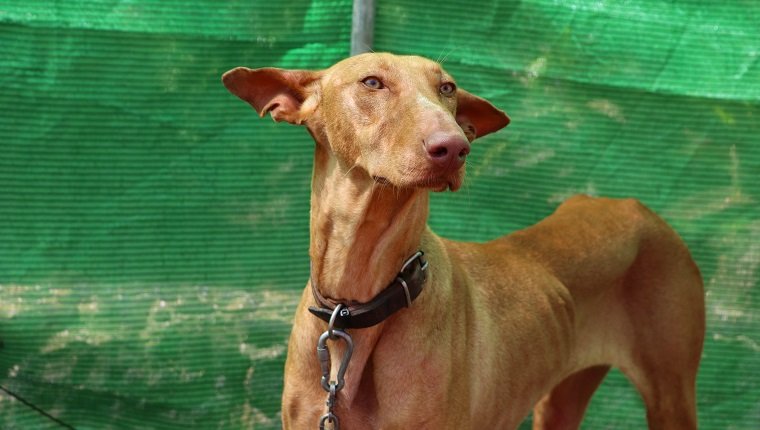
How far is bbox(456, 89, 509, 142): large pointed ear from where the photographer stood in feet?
13.2

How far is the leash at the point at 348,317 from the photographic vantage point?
3609mm

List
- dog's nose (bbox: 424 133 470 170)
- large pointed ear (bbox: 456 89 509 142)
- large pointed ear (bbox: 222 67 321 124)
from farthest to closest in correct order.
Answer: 1. large pointed ear (bbox: 456 89 509 142)
2. large pointed ear (bbox: 222 67 321 124)
3. dog's nose (bbox: 424 133 470 170)

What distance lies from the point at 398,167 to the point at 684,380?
90.1 inches

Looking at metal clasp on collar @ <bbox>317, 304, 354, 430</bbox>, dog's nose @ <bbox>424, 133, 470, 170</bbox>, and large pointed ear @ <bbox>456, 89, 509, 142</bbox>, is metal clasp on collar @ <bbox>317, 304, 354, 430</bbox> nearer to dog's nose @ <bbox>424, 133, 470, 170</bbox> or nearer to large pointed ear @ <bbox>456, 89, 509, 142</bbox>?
dog's nose @ <bbox>424, 133, 470, 170</bbox>

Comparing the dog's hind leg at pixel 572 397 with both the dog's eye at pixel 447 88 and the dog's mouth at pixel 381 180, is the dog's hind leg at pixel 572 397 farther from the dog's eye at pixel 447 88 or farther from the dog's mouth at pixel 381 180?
the dog's mouth at pixel 381 180

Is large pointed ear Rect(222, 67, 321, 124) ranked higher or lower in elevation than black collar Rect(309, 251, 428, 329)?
higher

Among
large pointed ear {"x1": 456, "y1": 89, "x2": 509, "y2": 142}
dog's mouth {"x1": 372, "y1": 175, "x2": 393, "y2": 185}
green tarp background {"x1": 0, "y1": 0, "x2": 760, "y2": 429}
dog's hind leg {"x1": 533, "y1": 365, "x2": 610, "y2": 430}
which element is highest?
dog's mouth {"x1": 372, "y1": 175, "x2": 393, "y2": 185}

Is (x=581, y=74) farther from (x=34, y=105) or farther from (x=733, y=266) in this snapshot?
(x=34, y=105)

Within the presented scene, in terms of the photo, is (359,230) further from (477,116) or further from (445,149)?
(477,116)

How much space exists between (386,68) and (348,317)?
2.80 feet

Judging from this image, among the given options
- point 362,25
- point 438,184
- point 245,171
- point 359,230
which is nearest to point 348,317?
point 359,230

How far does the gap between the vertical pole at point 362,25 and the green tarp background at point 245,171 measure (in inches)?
3.3

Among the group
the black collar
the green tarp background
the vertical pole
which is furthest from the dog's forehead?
the green tarp background

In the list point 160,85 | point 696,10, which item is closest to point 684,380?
point 696,10
